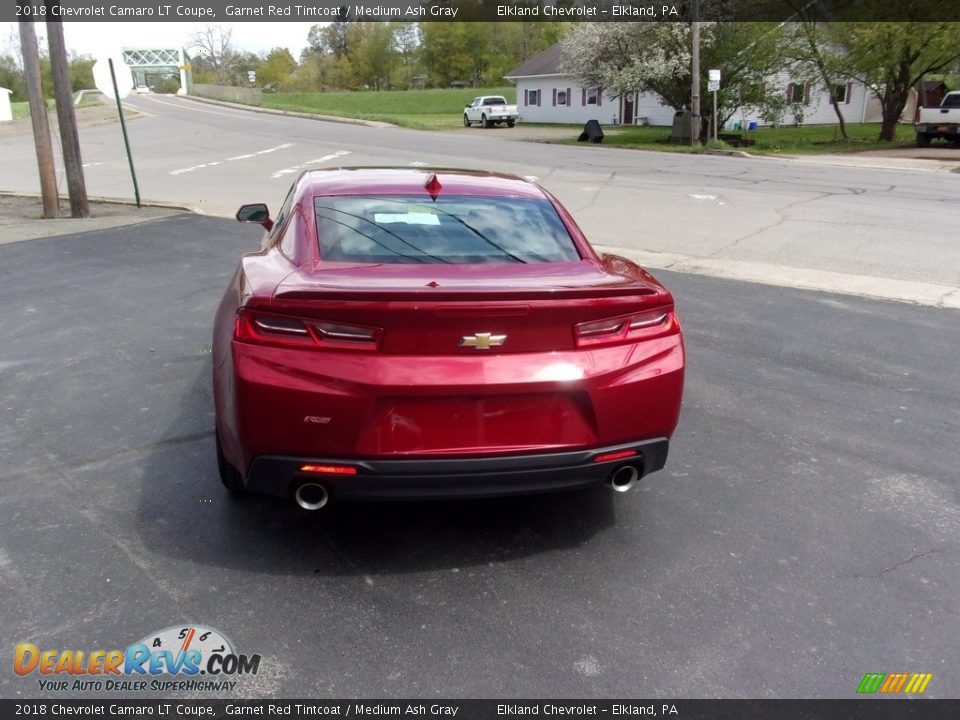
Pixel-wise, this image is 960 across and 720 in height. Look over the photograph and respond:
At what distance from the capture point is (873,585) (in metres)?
3.29

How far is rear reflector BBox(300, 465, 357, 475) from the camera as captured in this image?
3.08 m

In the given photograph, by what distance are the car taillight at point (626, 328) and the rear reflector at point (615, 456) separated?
43 centimetres

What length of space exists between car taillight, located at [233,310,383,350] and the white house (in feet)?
130

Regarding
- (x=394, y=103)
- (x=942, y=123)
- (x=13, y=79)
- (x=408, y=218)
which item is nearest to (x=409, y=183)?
(x=408, y=218)

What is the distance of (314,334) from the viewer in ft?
10.1

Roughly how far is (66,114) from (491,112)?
33045mm

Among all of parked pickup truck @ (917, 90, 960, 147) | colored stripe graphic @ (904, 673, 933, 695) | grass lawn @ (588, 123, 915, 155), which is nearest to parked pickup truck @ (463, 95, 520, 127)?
grass lawn @ (588, 123, 915, 155)

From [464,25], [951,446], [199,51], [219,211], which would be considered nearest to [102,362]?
[951,446]

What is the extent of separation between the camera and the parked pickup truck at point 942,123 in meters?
29.6

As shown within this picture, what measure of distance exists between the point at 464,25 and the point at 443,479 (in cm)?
9893

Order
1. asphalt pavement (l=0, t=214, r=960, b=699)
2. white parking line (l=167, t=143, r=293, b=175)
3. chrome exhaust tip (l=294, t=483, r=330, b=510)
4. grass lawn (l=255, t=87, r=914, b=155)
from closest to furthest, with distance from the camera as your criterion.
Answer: asphalt pavement (l=0, t=214, r=960, b=699), chrome exhaust tip (l=294, t=483, r=330, b=510), white parking line (l=167, t=143, r=293, b=175), grass lawn (l=255, t=87, r=914, b=155)

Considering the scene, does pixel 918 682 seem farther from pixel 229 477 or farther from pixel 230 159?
pixel 230 159
